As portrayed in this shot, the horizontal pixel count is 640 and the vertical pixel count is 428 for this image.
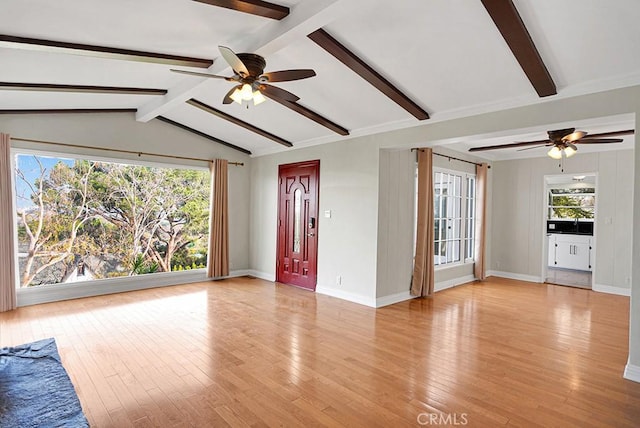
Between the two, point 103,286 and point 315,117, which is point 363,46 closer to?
point 315,117

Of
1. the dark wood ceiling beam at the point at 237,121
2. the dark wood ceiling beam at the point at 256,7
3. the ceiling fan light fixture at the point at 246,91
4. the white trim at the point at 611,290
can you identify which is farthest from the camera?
the white trim at the point at 611,290

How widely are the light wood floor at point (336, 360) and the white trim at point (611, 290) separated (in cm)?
81

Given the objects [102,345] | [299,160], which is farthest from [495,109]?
[102,345]

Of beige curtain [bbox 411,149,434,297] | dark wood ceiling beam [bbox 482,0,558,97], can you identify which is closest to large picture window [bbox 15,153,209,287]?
beige curtain [bbox 411,149,434,297]

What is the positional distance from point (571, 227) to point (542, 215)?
2206 millimetres

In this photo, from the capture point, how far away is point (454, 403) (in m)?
2.55

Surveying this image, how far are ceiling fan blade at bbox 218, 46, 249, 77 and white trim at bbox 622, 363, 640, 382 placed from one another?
4290 mm

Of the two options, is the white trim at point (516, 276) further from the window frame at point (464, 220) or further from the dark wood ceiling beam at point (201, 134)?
the dark wood ceiling beam at point (201, 134)

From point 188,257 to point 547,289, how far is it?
7102mm

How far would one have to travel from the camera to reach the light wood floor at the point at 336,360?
7.95ft

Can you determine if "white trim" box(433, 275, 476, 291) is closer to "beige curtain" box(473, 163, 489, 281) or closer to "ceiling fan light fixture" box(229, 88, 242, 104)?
"beige curtain" box(473, 163, 489, 281)

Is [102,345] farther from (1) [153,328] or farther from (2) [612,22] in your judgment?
(2) [612,22]

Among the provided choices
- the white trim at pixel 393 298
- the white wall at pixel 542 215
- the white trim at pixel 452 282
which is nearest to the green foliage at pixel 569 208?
the white wall at pixel 542 215

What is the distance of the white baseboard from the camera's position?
197 inches
